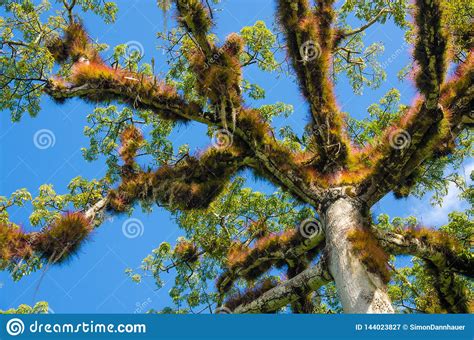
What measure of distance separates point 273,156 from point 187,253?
3.97 meters

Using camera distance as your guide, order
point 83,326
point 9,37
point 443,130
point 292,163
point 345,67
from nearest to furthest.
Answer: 1. point 83,326
2. point 443,130
3. point 292,163
4. point 9,37
5. point 345,67

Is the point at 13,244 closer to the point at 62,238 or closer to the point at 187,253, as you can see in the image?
the point at 62,238

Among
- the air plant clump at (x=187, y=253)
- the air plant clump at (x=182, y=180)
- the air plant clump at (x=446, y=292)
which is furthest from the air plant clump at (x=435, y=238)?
the air plant clump at (x=187, y=253)

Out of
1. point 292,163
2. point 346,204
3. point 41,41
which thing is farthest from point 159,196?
point 41,41

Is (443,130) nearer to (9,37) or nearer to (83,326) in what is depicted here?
(83,326)

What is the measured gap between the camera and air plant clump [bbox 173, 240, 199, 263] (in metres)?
11.2

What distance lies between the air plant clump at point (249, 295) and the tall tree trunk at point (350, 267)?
1692 mm

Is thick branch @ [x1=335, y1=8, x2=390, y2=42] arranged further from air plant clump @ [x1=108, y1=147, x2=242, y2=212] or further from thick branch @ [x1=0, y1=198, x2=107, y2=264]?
thick branch @ [x1=0, y1=198, x2=107, y2=264]

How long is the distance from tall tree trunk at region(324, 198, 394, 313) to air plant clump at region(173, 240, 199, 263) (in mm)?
4547

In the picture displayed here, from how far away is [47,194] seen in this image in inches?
403

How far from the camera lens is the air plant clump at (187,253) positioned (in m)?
11.2

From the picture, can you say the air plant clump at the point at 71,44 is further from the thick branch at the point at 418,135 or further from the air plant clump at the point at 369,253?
the air plant clump at the point at 369,253

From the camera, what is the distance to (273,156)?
8492 mm

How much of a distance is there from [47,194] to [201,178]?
3.70 metres
